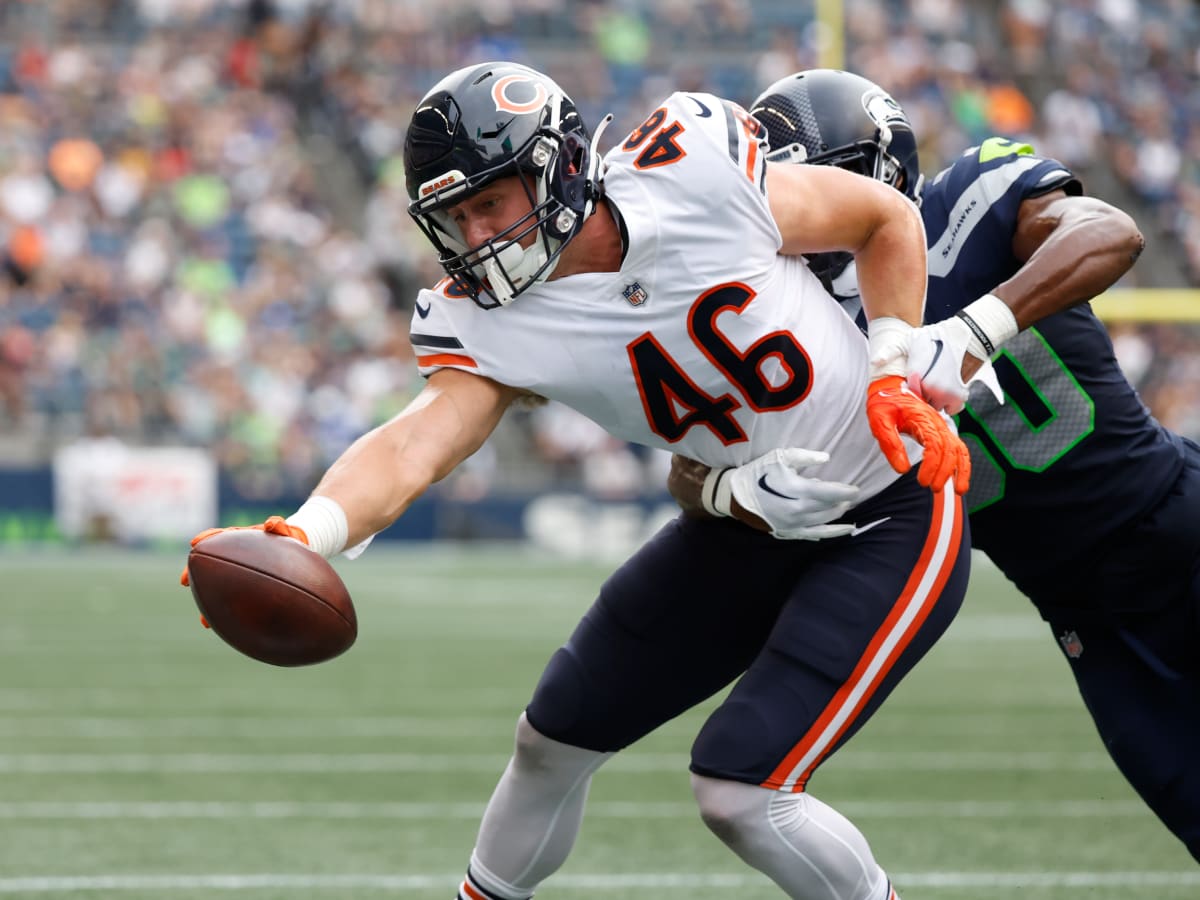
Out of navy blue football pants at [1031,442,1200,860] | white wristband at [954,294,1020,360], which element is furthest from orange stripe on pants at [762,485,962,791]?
navy blue football pants at [1031,442,1200,860]

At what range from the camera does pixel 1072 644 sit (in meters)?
3.64

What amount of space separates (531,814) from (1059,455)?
1.18 metres

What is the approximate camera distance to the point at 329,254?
54.3 feet

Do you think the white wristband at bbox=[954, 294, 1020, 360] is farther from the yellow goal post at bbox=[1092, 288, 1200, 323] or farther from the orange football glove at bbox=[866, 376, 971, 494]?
the yellow goal post at bbox=[1092, 288, 1200, 323]

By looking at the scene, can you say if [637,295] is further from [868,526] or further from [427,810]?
[427,810]

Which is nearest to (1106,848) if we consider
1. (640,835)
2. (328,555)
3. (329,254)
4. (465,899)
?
(640,835)

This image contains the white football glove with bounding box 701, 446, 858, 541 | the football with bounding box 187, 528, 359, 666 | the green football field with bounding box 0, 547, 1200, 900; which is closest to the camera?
the football with bounding box 187, 528, 359, 666

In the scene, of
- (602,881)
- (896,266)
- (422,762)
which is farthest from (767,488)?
(422,762)

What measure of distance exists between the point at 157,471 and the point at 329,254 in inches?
112

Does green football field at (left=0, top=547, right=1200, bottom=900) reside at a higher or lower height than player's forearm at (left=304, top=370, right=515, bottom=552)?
lower

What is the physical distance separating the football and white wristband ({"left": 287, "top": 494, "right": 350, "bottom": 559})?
6 cm

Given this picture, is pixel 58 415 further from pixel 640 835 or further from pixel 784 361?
pixel 784 361

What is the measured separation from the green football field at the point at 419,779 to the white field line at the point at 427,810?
14 millimetres

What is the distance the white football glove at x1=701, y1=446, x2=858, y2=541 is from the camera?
300 cm
